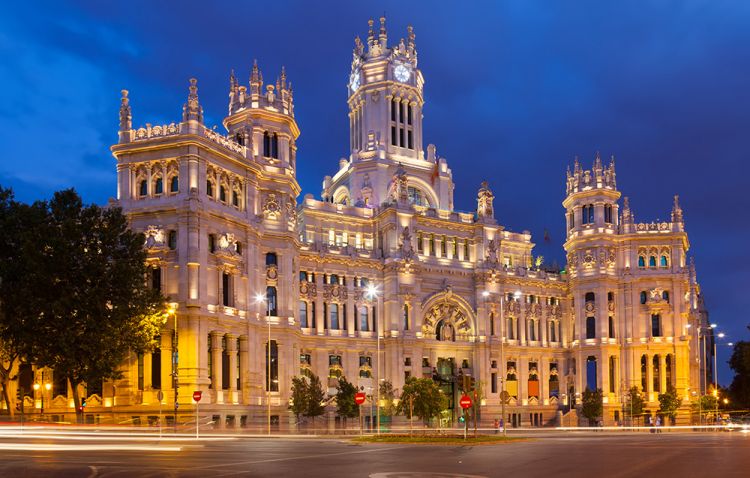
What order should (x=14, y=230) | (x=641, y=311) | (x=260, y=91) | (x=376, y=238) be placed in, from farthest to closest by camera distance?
(x=641, y=311) → (x=376, y=238) → (x=260, y=91) → (x=14, y=230)

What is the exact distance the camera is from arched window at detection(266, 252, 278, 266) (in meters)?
83.2

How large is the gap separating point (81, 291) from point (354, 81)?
71.2m

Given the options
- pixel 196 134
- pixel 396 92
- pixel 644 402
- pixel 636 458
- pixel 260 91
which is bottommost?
pixel 644 402

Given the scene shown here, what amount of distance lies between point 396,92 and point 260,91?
1505 inches

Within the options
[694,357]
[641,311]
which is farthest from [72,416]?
[694,357]

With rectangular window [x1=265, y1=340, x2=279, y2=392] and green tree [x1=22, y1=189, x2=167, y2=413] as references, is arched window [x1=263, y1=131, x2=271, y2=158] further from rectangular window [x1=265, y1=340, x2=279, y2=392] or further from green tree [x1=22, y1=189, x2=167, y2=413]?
green tree [x1=22, y1=189, x2=167, y2=413]

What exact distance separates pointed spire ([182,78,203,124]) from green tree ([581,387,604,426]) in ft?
202

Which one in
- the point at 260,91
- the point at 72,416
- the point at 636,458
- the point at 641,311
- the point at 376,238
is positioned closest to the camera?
the point at 636,458

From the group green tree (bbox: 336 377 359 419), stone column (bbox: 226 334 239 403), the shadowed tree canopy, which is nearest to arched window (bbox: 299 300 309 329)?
green tree (bbox: 336 377 359 419)

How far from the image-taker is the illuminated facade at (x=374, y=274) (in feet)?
235

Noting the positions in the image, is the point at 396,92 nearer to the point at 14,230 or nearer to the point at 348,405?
the point at 348,405

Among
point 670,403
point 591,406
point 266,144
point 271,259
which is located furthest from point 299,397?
point 670,403

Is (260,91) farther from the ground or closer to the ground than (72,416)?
farther from the ground

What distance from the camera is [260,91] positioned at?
84.9 m
